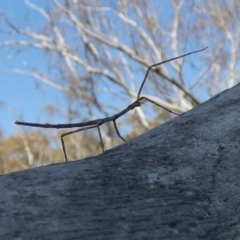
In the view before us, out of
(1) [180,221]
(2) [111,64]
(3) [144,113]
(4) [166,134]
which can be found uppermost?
(2) [111,64]

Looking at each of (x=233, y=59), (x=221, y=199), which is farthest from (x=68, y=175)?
(x=233, y=59)

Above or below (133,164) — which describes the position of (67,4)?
above

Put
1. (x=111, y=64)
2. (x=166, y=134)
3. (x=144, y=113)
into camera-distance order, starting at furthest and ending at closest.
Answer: (x=144, y=113) → (x=111, y=64) → (x=166, y=134)

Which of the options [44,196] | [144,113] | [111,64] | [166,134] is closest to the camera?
[44,196]

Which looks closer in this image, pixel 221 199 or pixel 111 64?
pixel 221 199

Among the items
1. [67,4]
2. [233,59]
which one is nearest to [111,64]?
[67,4]

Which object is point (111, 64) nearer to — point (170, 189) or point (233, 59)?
point (233, 59)
